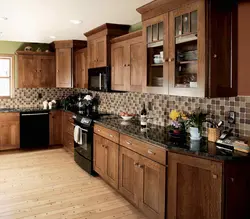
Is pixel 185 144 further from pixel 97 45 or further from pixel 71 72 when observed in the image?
pixel 71 72

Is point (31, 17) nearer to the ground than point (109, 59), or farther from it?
farther from it

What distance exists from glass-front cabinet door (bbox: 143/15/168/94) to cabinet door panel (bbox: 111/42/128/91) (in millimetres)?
799

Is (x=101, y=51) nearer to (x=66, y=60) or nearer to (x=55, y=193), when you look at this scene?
(x=66, y=60)

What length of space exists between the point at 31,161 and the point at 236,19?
4283 millimetres

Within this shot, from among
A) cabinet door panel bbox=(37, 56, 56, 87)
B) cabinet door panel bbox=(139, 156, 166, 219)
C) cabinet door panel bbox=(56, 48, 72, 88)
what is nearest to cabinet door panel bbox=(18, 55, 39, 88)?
cabinet door panel bbox=(37, 56, 56, 87)

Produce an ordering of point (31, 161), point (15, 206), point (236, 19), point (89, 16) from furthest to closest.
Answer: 1. point (31, 161)
2. point (89, 16)
3. point (15, 206)
4. point (236, 19)

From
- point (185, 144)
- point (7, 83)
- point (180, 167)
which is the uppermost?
point (7, 83)

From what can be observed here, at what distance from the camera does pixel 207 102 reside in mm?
2895

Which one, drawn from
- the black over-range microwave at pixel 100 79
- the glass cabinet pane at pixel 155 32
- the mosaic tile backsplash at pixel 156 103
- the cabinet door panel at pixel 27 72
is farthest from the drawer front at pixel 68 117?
the glass cabinet pane at pixel 155 32

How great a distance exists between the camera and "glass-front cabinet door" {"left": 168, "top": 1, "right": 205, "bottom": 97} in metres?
2.45

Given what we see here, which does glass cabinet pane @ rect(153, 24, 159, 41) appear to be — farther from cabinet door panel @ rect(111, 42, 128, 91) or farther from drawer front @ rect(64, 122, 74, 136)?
drawer front @ rect(64, 122, 74, 136)

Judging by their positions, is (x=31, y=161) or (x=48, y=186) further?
(x=31, y=161)

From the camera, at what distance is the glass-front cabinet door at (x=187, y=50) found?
2.45 m

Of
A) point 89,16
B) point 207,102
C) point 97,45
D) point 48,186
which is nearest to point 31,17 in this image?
point 89,16
